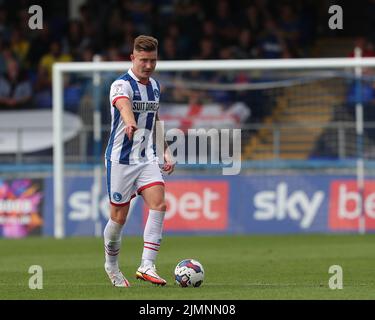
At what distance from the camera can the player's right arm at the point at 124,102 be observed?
9.93 meters

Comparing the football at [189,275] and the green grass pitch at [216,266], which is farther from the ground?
the football at [189,275]

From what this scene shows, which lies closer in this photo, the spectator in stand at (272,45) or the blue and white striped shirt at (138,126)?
the blue and white striped shirt at (138,126)

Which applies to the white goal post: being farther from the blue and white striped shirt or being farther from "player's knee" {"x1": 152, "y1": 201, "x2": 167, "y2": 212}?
"player's knee" {"x1": 152, "y1": 201, "x2": 167, "y2": 212}

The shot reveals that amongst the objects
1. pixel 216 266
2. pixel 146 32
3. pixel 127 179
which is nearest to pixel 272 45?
pixel 146 32

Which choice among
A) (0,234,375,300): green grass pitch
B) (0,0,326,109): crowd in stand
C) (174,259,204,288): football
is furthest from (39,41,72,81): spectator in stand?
(174,259,204,288): football

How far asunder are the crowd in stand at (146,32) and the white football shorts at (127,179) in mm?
12836

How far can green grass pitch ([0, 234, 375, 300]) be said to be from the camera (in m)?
9.83

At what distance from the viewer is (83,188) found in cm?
2070

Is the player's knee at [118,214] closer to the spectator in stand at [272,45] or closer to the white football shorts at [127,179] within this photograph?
the white football shorts at [127,179]

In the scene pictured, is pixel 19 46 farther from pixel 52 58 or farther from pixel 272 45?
pixel 272 45

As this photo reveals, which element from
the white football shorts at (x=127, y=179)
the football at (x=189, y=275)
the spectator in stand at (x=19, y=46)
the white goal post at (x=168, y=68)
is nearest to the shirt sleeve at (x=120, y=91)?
the white football shorts at (x=127, y=179)

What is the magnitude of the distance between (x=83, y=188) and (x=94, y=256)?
5.50m

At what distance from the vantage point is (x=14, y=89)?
2355 centimetres
